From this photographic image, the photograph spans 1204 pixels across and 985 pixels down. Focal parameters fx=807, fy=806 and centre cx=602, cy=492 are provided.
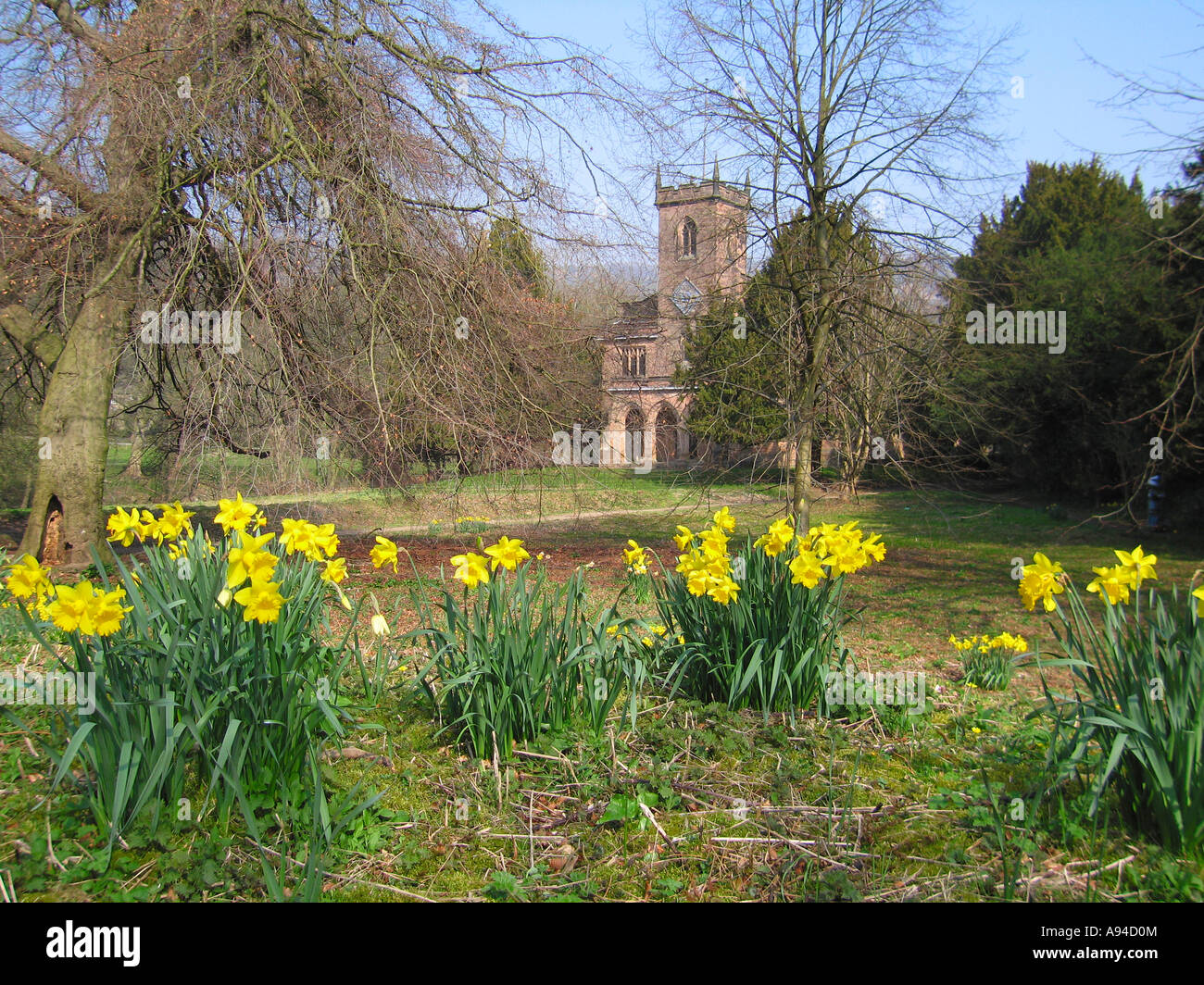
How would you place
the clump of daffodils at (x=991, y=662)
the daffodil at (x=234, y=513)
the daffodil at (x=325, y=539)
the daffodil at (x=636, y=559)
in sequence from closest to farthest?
the daffodil at (x=234, y=513), the daffodil at (x=325, y=539), the daffodil at (x=636, y=559), the clump of daffodils at (x=991, y=662)

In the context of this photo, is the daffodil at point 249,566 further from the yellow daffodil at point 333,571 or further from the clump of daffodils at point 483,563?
the yellow daffodil at point 333,571

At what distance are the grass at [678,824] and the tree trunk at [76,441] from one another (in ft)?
20.3

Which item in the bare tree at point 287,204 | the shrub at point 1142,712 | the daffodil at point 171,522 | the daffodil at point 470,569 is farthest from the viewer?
the bare tree at point 287,204

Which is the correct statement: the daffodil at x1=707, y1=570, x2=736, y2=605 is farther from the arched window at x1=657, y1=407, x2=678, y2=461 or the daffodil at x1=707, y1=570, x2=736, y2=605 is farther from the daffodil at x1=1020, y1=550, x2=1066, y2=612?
the arched window at x1=657, y1=407, x2=678, y2=461

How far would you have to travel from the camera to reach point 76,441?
28.2 ft

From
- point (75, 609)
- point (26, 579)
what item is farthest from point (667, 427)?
point (75, 609)

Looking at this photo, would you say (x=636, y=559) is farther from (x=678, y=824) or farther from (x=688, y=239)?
(x=688, y=239)

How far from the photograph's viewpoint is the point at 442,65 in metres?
7.91

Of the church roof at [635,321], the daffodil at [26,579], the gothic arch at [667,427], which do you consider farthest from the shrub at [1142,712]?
the church roof at [635,321]

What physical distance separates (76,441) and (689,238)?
713cm

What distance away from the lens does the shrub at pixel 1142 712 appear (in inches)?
92.4

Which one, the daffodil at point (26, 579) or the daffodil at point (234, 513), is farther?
the daffodil at point (234, 513)
